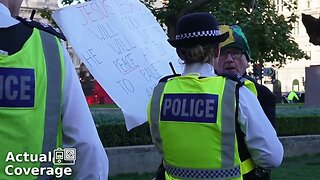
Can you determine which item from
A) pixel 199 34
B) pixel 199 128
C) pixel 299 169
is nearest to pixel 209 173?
pixel 199 128

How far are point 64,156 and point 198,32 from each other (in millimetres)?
1131

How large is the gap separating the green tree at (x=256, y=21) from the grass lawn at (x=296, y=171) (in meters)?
4.64

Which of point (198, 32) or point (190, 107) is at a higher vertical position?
point (198, 32)

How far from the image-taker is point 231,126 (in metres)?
2.62

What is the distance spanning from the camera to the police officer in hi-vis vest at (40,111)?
1.89 meters

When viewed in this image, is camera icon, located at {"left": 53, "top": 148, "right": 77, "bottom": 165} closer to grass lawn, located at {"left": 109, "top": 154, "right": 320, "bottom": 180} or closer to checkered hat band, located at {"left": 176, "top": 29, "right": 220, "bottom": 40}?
checkered hat band, located at {"left": 176, "top": 29, "right": 220, "bottom": 40}

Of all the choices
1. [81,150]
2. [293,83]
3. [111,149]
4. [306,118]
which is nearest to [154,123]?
[81,150]

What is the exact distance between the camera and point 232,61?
339 centimetres

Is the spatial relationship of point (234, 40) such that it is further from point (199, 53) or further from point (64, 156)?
point (64, 156)

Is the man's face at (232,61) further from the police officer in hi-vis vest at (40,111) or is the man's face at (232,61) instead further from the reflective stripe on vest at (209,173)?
the police officer in hi-vis vest at (40,111)

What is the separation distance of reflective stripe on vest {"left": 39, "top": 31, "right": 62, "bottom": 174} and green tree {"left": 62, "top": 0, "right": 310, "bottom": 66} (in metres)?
11.6

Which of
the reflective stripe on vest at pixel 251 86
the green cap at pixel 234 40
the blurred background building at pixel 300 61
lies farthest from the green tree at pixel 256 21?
the blurred background building at pixel 300 61

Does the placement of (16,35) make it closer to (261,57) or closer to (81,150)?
(81,150)

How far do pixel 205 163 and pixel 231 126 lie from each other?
8.6 inches
